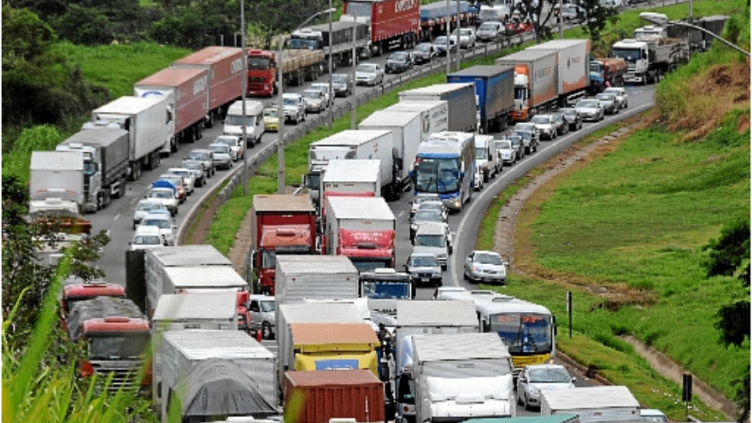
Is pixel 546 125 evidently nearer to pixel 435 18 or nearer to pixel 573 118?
pixel 573 118

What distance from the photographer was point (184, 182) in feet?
226

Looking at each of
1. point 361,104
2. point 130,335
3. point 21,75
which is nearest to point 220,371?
point 130,335

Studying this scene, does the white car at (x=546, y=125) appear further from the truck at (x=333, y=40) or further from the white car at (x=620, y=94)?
the truck at (x=333, y=40)

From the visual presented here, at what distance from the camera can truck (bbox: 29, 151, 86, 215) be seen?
60.5 meters

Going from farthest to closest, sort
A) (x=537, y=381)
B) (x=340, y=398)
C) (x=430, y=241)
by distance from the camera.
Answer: (x=430, y=241), (x=537, y=381), (x=340, y=398)

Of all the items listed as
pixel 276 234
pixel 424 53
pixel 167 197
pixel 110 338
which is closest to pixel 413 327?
pixel 110 338

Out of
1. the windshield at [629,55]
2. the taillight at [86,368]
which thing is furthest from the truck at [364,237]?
the windshield at [629,55]

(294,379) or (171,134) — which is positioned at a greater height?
(294,379)

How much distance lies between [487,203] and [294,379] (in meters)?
42.9

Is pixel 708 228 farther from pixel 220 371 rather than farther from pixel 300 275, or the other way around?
pixel 220 371

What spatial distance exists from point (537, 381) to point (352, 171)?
22487mm

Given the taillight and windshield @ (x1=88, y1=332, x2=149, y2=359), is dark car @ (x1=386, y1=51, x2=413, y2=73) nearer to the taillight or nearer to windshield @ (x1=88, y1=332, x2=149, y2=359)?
windshield @ (x1=88, y1=332, x2=149, y2=359)

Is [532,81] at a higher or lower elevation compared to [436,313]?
lower

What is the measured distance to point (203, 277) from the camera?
132ft
